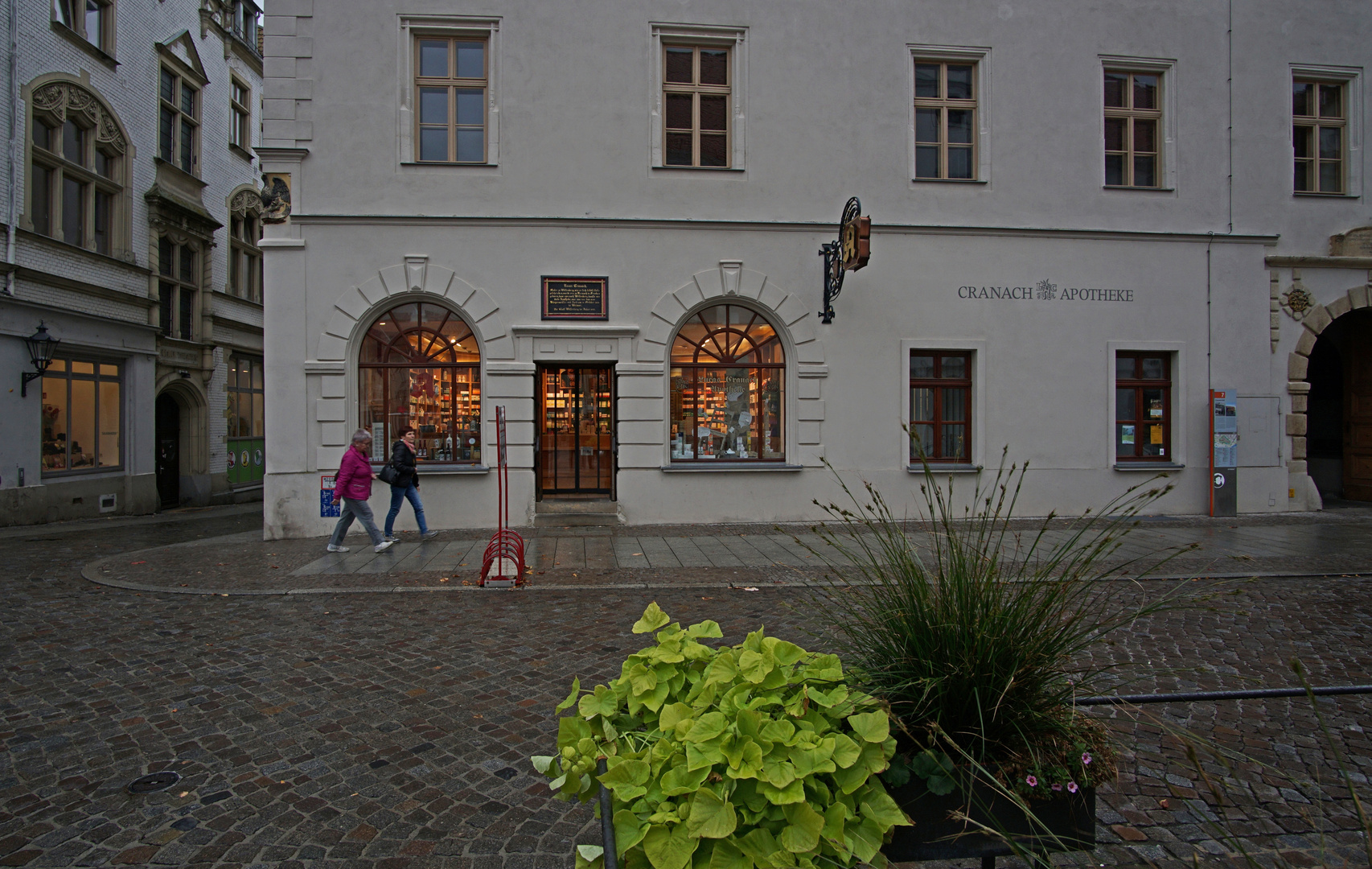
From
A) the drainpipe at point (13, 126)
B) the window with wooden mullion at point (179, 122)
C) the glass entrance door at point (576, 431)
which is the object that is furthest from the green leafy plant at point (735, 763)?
the window with wooden mullion at point (179, 122)

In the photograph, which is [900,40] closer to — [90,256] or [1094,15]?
[1094,15]

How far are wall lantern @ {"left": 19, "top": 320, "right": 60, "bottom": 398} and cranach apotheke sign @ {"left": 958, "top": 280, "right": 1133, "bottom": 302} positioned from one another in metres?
17.6

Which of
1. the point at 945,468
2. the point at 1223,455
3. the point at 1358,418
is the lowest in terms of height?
the point at 945,468

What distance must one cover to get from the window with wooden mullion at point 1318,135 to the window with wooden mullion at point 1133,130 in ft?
9.40

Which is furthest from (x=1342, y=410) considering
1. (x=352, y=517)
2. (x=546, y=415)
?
(x=352, y=517)

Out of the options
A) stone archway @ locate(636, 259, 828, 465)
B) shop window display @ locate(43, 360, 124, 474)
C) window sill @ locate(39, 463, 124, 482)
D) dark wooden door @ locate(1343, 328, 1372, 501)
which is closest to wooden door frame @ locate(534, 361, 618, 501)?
stone archway @ locate(636, 259, 828, 465)

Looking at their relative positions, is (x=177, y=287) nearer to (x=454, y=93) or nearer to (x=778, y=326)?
(x=454, y=93)

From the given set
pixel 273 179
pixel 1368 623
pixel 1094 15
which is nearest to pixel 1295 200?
pixel 1094 15

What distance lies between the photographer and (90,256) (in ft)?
55.1

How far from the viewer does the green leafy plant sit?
161cm

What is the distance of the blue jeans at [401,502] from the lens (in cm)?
1061

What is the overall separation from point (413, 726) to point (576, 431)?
27.9 ft

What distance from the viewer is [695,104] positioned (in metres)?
12.4

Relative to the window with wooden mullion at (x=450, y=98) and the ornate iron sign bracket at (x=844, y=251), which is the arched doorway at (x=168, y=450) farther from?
the ornate iron sign bracket at (x=844, y=251)
